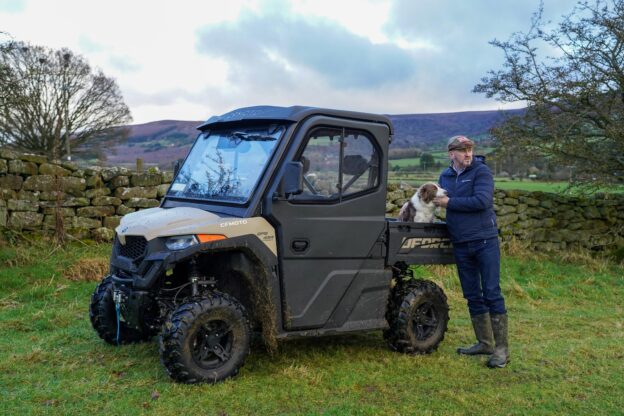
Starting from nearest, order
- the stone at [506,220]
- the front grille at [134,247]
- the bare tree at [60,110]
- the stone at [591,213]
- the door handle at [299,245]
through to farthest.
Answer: the front grille at [134,247] → the door handle at [299,245] → the stone at [506,220] → the stone at [591,213] → the bare tree at [60,110]

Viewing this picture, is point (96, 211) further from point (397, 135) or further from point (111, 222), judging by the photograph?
point (397, 135)

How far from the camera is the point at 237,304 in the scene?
5000 millimetres

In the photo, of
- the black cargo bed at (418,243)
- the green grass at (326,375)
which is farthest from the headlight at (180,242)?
the black cargo bed at (418,243)

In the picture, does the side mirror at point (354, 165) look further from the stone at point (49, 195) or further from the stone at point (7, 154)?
the stone at point (7, 154)

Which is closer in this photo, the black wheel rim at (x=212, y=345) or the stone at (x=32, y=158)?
the black wheel rim at (x=212, y=345)

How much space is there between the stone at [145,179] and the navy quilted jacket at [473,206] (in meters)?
6.60

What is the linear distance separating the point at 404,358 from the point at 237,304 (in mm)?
1742

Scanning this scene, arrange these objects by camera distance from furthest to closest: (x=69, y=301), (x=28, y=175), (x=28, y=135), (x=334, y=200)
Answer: (x=28, y=135) → (x=28, y=175) → (x=69, y=301) → (x=334, y=200)

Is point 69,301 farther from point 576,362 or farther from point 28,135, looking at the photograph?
point 28,135

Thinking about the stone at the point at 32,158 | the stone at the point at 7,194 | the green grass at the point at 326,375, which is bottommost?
the green grass at the point at 326,375

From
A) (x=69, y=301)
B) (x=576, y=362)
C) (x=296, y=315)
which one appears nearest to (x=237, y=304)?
(x=296, y=315)

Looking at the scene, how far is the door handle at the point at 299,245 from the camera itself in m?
5.15

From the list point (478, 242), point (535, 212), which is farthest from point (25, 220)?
point (535, 212)

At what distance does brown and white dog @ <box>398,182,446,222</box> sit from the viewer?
609cm
